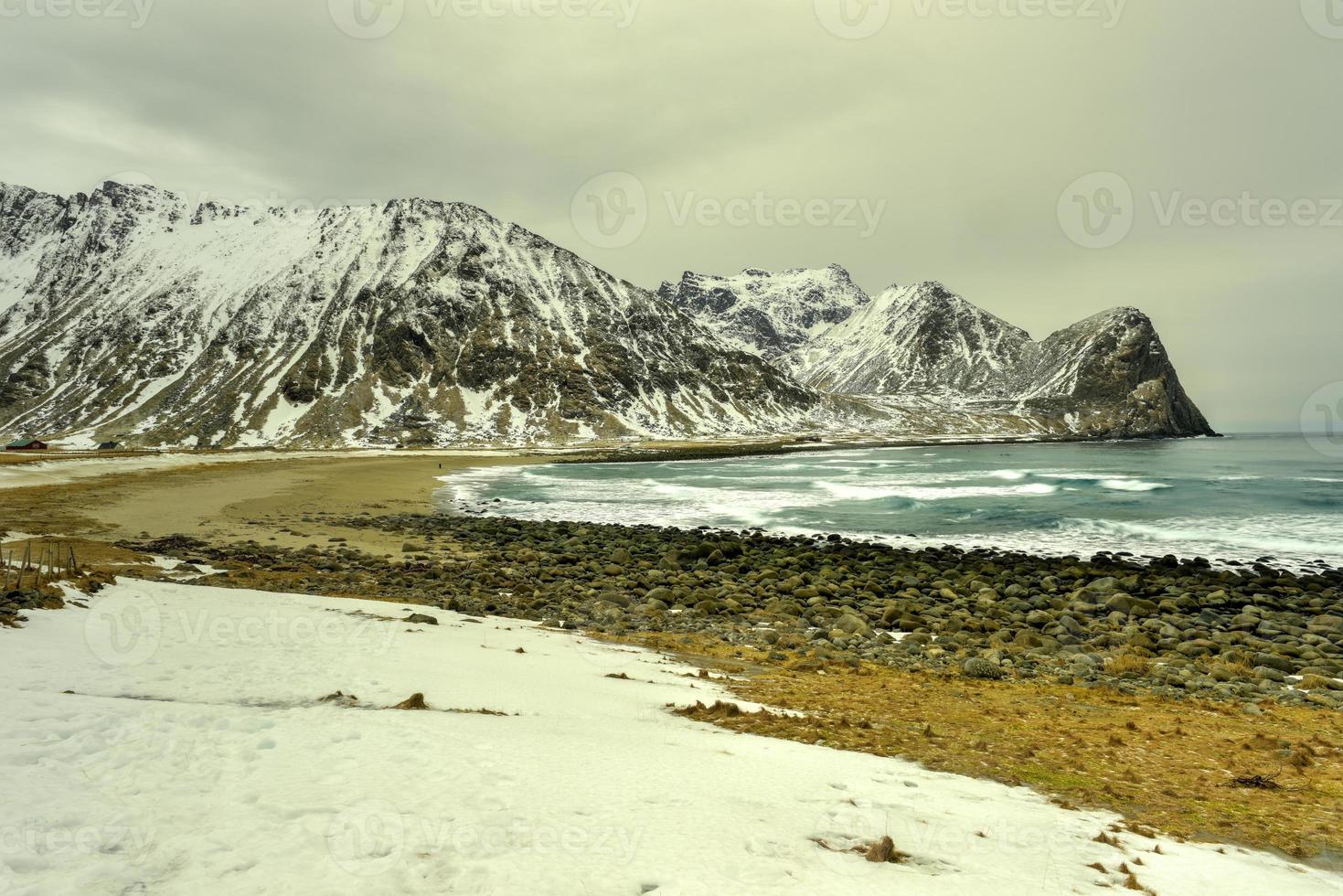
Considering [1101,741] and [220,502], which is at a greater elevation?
[220,502]

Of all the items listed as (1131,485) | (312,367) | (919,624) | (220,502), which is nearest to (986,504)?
(1131,485)

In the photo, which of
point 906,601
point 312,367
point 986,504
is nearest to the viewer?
point 906,601

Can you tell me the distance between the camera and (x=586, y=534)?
35.2 metres

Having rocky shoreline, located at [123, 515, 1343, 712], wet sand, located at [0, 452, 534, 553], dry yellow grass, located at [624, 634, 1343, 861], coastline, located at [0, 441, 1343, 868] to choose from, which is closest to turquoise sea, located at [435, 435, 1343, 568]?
coastline, located at [0, 441, 1343, 868]

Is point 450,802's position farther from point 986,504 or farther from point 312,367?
point 312,367

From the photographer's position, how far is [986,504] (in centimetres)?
5009

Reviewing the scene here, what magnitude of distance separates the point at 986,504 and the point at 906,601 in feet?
105

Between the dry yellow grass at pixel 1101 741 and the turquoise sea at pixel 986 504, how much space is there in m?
21.6

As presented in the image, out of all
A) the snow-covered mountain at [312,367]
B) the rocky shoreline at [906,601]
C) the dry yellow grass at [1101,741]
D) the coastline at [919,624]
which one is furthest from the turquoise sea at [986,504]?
the snow-covered mountain at [312,367]

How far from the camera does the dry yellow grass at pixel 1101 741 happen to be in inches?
318

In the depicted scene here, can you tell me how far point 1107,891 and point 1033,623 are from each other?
16.4 m

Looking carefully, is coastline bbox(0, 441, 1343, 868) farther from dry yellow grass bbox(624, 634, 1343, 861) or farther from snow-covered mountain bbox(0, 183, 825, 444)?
snow-covered mountain bbox(0, 183, 825, 444)

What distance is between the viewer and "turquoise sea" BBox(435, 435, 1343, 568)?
1416 inches

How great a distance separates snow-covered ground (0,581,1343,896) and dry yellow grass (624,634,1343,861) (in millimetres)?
797
